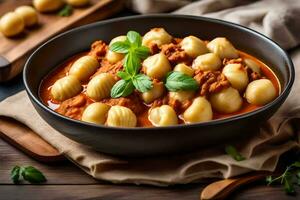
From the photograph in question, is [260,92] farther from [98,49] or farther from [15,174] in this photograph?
[15,174]

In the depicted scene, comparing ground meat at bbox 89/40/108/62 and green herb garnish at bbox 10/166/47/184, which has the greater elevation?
ground meat at bbox 89/40/108/62

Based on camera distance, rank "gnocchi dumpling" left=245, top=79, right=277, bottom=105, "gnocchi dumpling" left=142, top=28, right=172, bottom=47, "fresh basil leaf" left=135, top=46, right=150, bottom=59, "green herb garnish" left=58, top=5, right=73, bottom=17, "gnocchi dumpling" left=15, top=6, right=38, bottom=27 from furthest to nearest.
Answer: "green herb garnish" left=58, top=5, right=73, bottom=17
"gnocchi dumpling" left=15, top=6, right=38, bottom=27
"gnocchi dumpling" left=142, top=28, right=172, bottom=47
"fresh basil leaf" left=135, top=46, right=150, bottom=59
"gnocchi dumpling" left=245, top=79, right=277, bottom=105

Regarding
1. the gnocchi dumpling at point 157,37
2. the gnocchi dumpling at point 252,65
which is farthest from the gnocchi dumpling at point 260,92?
the gnocchi dumpling at point 157,37

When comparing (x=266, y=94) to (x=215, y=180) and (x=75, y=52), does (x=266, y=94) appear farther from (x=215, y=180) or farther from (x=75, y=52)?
(x=75, y=52)

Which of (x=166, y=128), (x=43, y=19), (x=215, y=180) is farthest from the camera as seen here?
(x=43, y=19)

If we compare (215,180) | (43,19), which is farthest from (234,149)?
(43,19)

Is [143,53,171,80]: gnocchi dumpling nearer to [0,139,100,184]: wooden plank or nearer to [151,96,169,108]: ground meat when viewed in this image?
[151,96,169,108]: ground meat

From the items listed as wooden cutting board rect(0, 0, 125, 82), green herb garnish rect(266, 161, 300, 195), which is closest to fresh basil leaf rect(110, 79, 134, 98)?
green herb garnish rect(266, 161, 300, 195)
